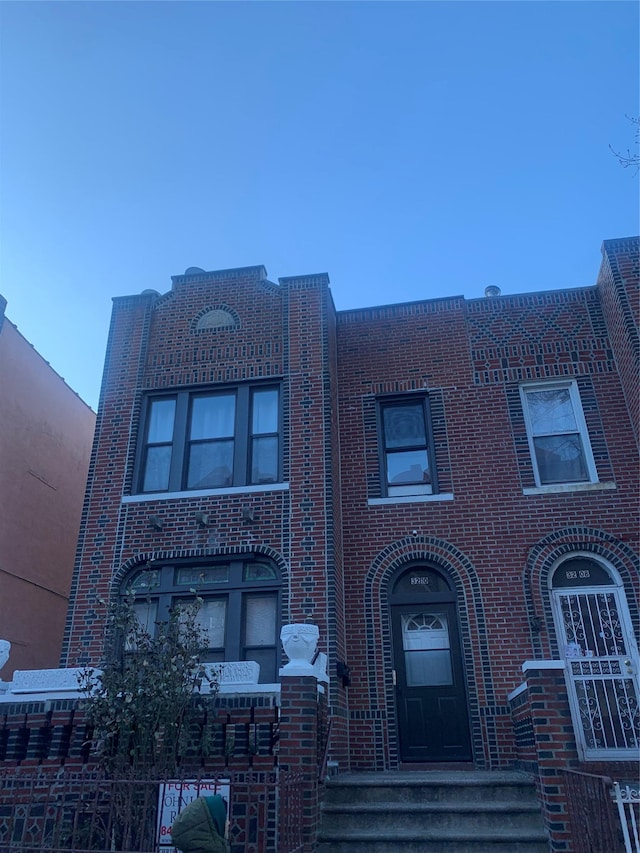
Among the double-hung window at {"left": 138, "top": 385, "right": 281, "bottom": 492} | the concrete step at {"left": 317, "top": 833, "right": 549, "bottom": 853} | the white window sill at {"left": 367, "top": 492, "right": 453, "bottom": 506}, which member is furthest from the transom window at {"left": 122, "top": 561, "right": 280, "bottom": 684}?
the concrete step at {"left": 317, "top": 833, "right": 549, "bottom": 853}

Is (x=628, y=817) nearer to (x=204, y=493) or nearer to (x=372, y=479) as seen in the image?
(x=372, y=479)

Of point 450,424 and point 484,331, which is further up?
point 484,331

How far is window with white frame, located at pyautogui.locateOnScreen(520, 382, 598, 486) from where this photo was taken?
10.0m

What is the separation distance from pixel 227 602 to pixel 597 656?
194 inches

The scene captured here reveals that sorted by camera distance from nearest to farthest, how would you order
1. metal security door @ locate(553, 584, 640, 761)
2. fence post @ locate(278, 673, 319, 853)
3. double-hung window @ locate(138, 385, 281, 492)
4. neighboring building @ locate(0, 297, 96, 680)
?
fence post @ locate(278, 673, 319, 853), metal security door @ locate(553, 584, 640, 761), double-hung window @ locate(138, 385, 281, 492), neighboring building @ locate(0, 297, 96, 680)

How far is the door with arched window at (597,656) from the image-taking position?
23.9 feet

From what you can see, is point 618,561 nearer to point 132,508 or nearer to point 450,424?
point 450,424

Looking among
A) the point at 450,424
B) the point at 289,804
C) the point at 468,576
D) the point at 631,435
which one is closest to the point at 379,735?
the point at 468,576

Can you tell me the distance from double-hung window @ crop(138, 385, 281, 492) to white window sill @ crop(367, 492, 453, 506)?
155cm

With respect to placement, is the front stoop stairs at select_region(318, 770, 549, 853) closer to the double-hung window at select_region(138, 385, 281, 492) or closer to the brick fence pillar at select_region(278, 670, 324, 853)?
the brick fence pillar at select_region(278, 670, 324, 853)

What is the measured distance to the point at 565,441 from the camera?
10.3m

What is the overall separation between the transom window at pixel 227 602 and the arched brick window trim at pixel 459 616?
1.40 m

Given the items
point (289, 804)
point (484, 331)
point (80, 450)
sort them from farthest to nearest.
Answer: point (80, 450), point (484, 331), point (289, 804)

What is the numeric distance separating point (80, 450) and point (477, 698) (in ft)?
32.1
